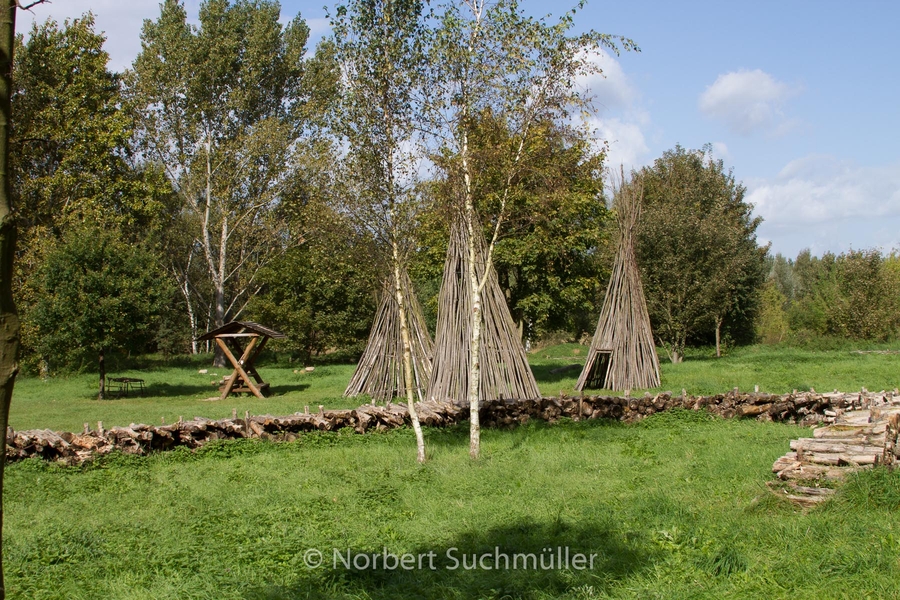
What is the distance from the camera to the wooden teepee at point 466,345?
14.6 meters

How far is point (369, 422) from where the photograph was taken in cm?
1244

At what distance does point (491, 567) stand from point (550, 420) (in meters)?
7.93

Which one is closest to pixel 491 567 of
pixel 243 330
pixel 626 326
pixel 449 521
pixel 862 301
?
pixel 449 521

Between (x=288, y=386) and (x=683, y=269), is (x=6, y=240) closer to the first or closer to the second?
(x=288, y=386)

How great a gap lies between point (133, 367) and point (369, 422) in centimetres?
2162

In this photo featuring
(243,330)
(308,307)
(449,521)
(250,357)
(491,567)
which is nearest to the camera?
(491,567)

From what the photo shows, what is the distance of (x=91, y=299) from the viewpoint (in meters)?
20.2

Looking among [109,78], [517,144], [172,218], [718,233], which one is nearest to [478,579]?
[517,144]

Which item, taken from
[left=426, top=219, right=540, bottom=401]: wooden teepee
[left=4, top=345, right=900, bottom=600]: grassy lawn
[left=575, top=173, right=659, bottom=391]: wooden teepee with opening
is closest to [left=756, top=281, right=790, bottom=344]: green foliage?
[left=575, top=173, right=659, bottom=391]: wooden teepee with opening

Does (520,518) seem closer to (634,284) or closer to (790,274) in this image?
(634,284)

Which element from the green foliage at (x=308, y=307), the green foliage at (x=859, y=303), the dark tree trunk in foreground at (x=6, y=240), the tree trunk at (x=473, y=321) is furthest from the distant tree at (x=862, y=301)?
the dark tree trunk in foreground at (x=6, y=240)

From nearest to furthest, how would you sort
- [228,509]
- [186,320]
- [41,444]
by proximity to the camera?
[228,509]
[41,444]
[186,320]

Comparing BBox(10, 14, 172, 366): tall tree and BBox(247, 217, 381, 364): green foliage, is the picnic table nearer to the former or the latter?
BBox(10, 14, 172, 366): tall tree

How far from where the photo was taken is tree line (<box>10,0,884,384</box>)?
10.6 m
